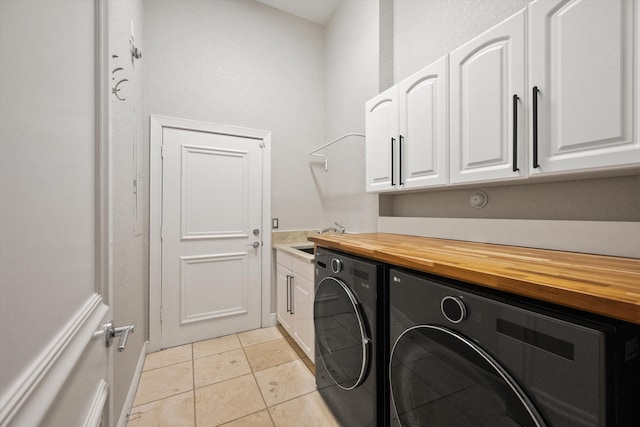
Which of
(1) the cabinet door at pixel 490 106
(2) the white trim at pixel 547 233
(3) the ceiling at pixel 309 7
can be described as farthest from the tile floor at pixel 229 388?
(3) the ceiling at pixel 309 7

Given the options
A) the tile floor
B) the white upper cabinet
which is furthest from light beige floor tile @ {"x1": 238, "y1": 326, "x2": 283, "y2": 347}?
the white upper cabinet

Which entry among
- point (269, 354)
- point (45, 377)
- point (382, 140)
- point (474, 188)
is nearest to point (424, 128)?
point (382, 140)

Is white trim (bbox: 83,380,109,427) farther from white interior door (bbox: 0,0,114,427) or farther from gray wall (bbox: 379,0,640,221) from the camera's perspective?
gray wall (bbox: 379,0,640,221)

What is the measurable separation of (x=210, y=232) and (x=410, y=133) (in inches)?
78.0

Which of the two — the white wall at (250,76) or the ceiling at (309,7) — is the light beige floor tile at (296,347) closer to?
the white wall at (250,76)

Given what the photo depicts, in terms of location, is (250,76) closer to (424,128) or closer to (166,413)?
(424,128)

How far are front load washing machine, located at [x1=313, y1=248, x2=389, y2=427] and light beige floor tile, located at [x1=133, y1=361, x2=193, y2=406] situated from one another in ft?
3.27

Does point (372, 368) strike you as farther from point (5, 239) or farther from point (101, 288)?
point (5, 239)

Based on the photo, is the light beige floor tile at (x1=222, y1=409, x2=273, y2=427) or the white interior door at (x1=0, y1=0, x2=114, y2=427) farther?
the light beige floor tile at (x1=222, y1=409, x2=273, y2=427)

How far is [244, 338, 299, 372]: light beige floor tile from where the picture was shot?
81.6 inches

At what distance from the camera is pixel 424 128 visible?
1.60m

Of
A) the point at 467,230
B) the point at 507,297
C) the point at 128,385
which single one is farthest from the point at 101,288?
the point at 467,230

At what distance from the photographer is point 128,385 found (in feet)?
5.17

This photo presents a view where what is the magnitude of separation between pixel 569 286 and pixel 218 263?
2.53 meters
